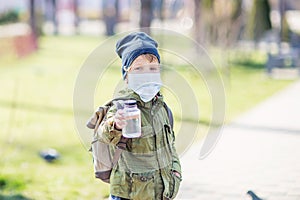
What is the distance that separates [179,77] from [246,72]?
15.0 metres

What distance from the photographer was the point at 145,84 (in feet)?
11.2

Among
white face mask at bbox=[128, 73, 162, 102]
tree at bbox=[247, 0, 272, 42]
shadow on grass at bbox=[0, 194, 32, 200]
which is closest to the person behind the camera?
white face mask at bbox=[128, 73, 162, 102]

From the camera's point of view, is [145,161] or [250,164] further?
[250,164]

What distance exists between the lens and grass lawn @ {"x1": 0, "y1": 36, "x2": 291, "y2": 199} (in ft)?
20.6

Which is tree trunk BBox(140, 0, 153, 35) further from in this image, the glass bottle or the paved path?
the glass bottle

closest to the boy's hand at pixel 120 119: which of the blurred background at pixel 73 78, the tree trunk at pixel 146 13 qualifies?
the blurred background at pixel 73 78

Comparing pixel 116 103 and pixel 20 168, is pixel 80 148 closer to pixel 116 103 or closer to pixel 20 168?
pixel 20 168

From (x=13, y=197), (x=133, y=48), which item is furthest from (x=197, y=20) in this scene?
(x=133, y=48)

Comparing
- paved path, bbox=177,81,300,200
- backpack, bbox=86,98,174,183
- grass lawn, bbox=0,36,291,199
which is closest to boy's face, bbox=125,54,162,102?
backpack, bbox=86,98,174,183

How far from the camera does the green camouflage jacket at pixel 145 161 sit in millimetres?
3430

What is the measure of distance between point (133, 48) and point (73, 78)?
14740 millimetres

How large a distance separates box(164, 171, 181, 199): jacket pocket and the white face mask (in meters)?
0.42

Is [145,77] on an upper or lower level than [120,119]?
upper

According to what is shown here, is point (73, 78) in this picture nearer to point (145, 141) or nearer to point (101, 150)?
point (101, 150)
